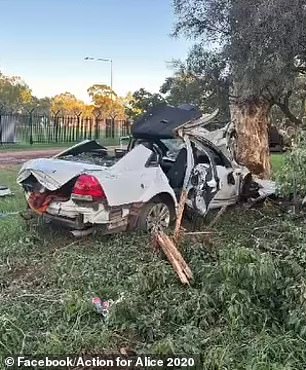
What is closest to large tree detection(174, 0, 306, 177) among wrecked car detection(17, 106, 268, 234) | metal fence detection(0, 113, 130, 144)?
wrecked car detection(17, 106, 268, 234)

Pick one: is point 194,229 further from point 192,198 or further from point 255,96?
point 255,96

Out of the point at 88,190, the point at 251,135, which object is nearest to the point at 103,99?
the point at 251,135

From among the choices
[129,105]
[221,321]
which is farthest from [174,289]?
[129,105]

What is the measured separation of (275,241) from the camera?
471 centimetres

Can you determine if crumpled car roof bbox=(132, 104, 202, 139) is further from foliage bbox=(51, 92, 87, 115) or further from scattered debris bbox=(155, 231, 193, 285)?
foliage bbox=(51, 92, 87, 115)

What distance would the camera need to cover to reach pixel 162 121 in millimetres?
7145

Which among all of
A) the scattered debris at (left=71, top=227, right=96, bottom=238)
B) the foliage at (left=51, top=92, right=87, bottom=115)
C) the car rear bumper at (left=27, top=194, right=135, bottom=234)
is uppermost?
the foliage at (left=51, top=92, right=87, bottom=115)

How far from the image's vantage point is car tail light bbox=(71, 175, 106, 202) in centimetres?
558

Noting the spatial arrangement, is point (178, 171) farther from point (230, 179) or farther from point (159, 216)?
point (230, 179)

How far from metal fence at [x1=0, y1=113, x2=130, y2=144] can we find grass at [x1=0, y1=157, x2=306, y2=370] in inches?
603

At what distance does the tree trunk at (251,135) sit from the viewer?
38.2 feet

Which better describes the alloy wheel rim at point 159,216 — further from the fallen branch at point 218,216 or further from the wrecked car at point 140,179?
the fallen branch at point 218,216

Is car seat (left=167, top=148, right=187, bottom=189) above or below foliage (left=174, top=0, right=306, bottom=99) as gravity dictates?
below

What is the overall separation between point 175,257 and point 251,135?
7754mm
